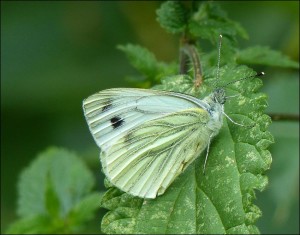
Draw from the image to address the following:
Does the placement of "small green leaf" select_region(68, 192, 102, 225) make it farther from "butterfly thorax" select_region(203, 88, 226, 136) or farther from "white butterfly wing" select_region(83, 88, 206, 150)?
"butterfly thorax" select_region(203, 88, 226, 136)

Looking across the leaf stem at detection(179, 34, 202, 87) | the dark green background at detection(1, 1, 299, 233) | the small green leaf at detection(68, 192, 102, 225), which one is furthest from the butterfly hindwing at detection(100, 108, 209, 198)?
the dark green background at detection(1, 1, 299, 233)

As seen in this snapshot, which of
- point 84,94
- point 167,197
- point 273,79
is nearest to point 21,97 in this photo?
point 84,94

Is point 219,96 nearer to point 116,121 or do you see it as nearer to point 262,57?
point 116,121

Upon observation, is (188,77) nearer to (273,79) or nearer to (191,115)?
(191,115)

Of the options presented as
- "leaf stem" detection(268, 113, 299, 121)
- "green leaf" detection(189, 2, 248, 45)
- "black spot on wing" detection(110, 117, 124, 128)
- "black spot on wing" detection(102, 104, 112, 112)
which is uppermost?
"green leaf" detection(189, 2, 248, 45)

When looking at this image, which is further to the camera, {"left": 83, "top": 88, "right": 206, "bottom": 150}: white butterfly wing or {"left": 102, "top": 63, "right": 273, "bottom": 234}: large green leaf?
{"left": 83, "top": 88, "right": 206, "bottom": 150}: white butterfly wing

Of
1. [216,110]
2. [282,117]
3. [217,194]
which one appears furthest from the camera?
[282,117]

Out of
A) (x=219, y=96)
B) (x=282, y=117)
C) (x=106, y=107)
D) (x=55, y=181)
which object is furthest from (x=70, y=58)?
(x=219, y=96)

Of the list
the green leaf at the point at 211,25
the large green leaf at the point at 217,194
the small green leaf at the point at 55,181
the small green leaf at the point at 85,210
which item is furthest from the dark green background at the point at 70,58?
the large green leaf at the point at 217,194
